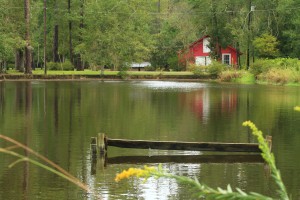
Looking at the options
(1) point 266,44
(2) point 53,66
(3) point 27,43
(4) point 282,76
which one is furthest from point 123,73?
(4) point 282,76

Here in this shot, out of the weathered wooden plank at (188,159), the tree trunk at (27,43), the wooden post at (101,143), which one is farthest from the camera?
the tree trunk at (27,43)

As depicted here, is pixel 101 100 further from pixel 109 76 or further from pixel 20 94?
pixel 109 76

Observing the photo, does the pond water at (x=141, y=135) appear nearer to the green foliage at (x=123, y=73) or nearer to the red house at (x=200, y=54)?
the green foliage at (x=123, y=73)

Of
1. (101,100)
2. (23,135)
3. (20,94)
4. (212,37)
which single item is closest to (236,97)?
(101,100)

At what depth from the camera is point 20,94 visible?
4966 cm

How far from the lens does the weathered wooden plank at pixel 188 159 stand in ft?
63.2

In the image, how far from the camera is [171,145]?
20188mm

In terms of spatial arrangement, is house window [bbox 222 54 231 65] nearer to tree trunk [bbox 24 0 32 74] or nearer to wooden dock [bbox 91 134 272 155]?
tree trunk [bbox 24 0 32 74]

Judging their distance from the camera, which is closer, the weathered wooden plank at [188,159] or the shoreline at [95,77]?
the weathered wooden plank at [188,159]

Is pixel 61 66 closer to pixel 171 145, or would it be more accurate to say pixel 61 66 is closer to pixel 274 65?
pixel 274 65

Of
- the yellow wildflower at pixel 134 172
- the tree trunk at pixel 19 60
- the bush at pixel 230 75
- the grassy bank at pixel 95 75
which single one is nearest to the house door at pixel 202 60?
the grassy bank at pixel 95 75

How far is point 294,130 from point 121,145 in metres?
10.5

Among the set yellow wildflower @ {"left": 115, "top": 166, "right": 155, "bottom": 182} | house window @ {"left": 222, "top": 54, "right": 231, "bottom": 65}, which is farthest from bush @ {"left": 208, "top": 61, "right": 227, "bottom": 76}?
yellow wildflower @ {"left": 115, "top": 166, "right": 155, "bottom": 182}

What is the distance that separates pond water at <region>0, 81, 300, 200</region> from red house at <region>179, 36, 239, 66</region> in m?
42.3
